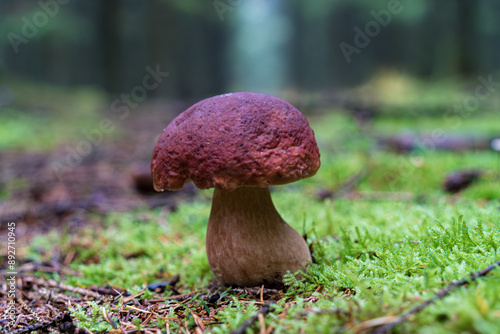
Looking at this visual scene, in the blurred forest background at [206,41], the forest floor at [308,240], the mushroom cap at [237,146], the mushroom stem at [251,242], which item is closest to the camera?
the forest floor at [308,240]

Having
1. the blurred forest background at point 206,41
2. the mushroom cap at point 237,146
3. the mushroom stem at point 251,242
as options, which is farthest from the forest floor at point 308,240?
the blurred forest background at point 206,41

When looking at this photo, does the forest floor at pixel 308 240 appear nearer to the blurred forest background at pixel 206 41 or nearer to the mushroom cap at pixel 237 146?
the mushroom cap at pixel 237 146

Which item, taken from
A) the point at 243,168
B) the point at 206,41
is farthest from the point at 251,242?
the point at 206,41

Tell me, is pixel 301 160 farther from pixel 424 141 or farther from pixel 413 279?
pixel 424 141

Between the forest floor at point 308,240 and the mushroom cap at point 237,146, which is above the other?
the mushroom cap at point 237,146

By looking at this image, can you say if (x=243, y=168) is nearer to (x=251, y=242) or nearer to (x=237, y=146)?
(x=237, y=146)

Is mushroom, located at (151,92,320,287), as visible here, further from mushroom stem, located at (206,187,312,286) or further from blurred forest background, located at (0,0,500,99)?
blurred forest background, located at (0,0,500,99)
